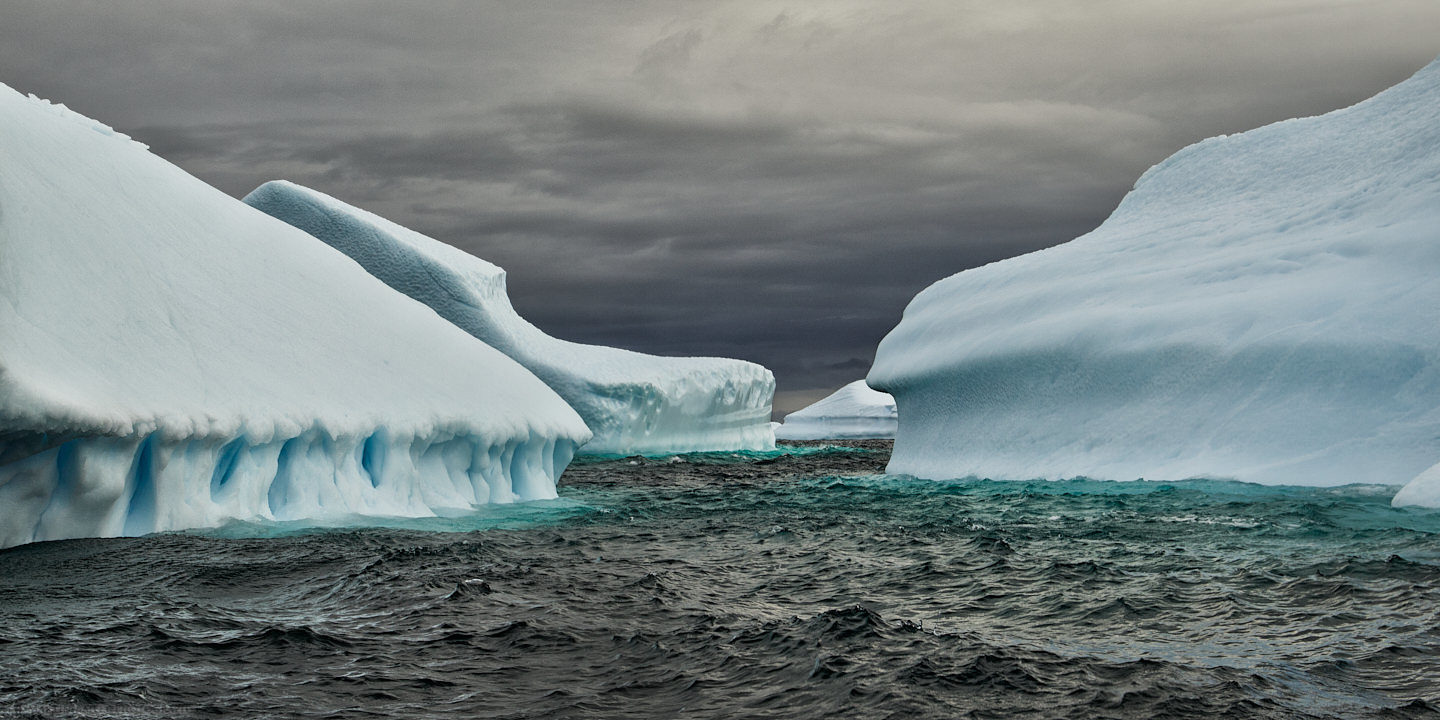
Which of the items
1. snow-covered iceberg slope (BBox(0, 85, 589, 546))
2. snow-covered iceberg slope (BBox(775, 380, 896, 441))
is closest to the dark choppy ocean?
snow-covered iceberg slope (BBox(0, 85, 589, 546))

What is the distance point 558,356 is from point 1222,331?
51.9 feet

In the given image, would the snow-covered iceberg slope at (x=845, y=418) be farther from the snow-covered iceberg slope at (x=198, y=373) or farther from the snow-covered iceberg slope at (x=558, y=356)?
the snow-covered iceberg slope at (x=198, y=373)

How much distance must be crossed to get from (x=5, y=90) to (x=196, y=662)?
9.51 metres

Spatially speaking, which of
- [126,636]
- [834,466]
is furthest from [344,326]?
[834,466]

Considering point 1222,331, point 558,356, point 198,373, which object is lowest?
point 198,373

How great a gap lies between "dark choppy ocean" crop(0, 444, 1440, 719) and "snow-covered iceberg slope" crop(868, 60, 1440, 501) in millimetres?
1827

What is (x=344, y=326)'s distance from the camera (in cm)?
1215

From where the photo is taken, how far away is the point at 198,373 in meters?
9.40

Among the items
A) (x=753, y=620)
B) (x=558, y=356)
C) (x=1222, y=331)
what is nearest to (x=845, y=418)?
(x=558, y=356)

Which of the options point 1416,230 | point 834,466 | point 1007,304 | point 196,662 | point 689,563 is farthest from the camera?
point 834,466

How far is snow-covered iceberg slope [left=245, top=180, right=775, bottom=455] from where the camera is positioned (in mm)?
21734

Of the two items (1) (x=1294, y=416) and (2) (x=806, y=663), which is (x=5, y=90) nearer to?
(2) (x=806, y=663)

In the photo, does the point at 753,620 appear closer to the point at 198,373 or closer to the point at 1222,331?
the point at 198,373

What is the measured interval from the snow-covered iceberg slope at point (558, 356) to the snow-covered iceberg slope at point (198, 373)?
8.16 meters
